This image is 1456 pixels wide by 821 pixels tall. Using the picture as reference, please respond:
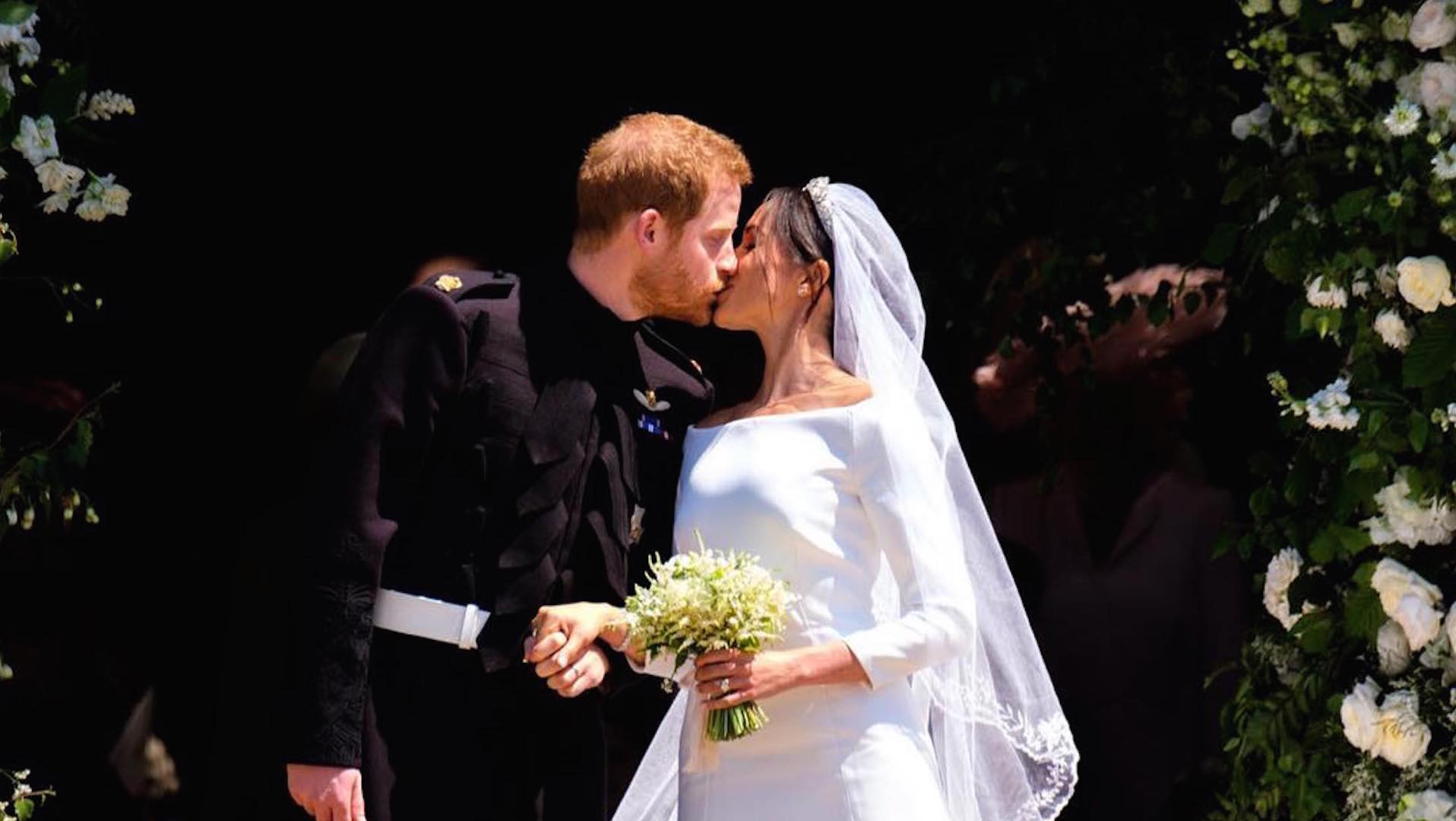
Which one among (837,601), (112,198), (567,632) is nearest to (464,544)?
(567,632)

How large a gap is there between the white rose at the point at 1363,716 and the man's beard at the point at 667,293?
1382mm

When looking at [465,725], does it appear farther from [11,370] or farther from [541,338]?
[11,370]

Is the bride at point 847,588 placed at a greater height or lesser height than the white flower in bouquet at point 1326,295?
lesser

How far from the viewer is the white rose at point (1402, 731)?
3709 mm

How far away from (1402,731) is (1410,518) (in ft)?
1.25

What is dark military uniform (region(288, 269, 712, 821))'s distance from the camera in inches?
136

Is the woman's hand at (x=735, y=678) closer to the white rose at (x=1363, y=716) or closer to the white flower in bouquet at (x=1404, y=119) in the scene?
the white rose at (x=1363, y=716)

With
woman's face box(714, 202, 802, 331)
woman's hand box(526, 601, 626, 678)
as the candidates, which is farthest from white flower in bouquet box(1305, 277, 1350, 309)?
woman's hand box(526, 601, 626, 678)

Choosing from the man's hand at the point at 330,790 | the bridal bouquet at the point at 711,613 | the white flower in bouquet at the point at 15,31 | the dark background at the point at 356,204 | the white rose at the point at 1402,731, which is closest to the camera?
the bridal bouquet at the point at 711,613

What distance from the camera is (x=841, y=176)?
5.62 m

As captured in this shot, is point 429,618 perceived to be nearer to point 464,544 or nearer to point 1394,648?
point 464,544

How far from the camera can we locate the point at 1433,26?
12.2ft

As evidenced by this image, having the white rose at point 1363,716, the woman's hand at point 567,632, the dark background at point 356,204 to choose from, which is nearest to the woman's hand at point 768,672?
the woman's hand at point 567,632

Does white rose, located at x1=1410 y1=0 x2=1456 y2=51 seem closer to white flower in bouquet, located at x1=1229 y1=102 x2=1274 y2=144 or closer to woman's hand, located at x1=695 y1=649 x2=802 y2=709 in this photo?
white flower in bouquet, located at x1=1229 y1=102 x2=1274 y2=144
